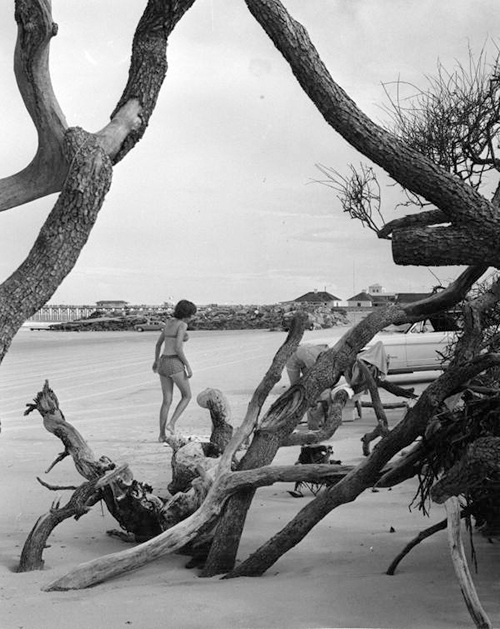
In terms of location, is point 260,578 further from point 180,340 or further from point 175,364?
point 175,364

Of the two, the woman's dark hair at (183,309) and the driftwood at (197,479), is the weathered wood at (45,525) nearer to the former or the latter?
the driftwood at (197,479)

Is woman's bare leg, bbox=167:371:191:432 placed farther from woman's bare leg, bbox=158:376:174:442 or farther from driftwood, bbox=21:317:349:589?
driftwood, bbox=21:317:349:589

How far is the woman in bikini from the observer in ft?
39.9

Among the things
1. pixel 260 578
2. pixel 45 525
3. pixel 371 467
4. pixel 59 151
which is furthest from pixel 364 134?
pixel 45 525

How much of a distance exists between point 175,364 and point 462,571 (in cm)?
780

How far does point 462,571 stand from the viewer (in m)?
4.91

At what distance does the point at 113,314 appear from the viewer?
7038 centimetres

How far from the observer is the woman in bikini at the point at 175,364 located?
12.1 m

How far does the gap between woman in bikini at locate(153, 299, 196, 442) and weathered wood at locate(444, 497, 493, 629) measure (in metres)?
7.15

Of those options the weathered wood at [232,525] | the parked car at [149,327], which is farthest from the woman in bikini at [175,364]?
the parked car at [149,327]

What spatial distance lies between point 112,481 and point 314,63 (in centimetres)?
349

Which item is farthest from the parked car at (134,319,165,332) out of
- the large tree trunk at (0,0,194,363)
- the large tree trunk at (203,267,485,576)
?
the large tree trunk at (0,0,194,363)

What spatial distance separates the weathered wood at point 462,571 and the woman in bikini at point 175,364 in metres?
7.15

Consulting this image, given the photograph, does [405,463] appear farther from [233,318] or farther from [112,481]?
[233,318]
